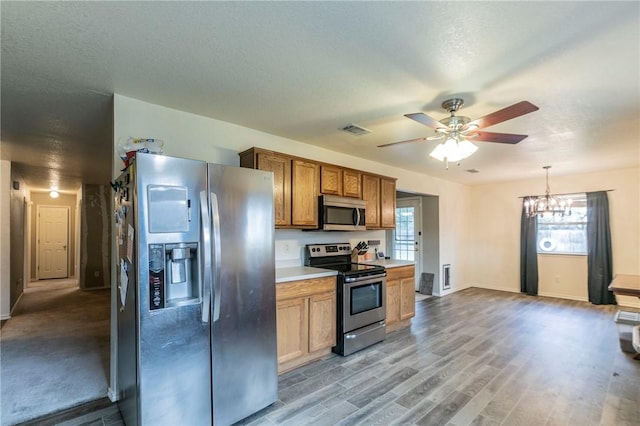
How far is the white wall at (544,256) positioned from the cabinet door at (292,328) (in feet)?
19.3

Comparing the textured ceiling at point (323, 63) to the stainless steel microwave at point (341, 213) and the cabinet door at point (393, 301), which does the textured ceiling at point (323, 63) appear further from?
the cabinet door at point (393, 301)

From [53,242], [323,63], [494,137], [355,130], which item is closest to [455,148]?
[494,137]

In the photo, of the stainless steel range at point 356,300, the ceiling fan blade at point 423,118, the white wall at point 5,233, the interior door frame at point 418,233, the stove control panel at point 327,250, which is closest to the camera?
the ceiling fan blade at point 423,118

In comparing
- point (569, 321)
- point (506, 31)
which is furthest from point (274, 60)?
point (569, 321)

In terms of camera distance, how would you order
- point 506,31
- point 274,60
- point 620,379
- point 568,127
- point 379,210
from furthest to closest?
point 379,210 < point 568,127 < point 620,379 < point 274,60 < point 506,31

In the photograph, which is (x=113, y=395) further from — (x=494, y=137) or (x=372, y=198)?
(x=494, y=137)

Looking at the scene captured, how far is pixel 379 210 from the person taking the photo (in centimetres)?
464

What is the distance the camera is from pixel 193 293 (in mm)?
2133

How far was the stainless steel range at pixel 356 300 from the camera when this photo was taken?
3447mm

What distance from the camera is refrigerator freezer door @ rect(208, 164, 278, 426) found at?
2.19 m

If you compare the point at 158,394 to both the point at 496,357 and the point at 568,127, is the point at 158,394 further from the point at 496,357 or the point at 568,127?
the point at 568,127

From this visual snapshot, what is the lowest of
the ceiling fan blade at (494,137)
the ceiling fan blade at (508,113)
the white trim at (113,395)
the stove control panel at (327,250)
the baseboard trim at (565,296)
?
the baseboard trim at (565,296)

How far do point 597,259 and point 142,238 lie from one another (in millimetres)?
7530

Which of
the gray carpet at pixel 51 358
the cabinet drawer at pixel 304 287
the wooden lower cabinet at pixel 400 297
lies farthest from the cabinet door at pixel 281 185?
the gray carpet at pixel 51 358
